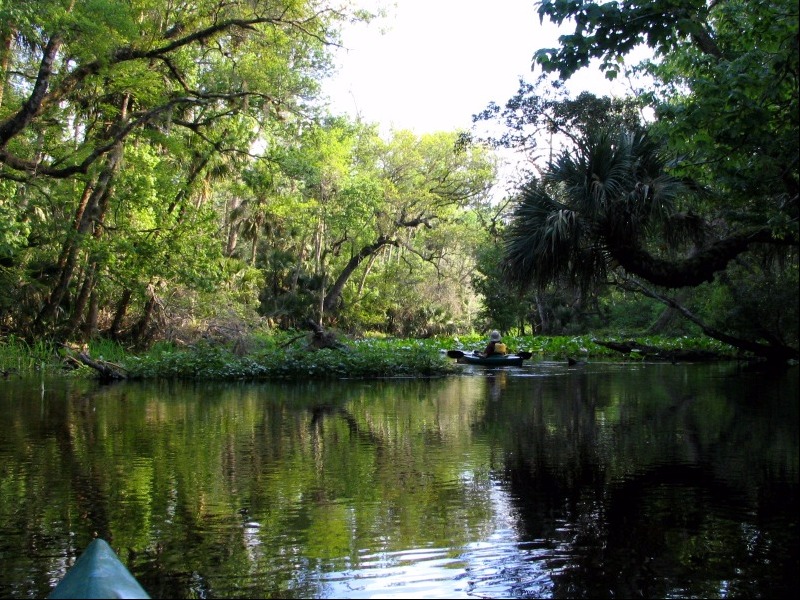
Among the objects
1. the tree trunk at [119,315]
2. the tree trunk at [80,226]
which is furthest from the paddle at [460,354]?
the tree trunk at [80,226]

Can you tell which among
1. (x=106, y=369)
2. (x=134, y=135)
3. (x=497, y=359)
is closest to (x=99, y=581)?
(x=106, y=369)

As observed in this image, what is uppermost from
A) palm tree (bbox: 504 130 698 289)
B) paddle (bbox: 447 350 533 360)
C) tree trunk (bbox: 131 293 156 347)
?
palm tree (bbox: 504 130 698 289)

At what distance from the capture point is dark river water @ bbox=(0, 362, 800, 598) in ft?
15.3

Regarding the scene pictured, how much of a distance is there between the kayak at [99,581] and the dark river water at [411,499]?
→ 4.44 ft

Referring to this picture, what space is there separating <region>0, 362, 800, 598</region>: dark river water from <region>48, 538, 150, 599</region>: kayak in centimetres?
135

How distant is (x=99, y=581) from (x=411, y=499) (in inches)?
157

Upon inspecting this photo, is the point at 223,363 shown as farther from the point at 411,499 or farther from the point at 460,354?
the point at 411,499

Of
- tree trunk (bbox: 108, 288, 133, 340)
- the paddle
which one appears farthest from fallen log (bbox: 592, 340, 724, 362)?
tree trunk (bbox: 108, 288, 133, 340)

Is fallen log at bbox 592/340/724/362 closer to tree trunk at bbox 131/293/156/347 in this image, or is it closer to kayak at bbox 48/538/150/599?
tree trunk at bbox 131/293/156/347

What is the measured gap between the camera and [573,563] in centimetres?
489

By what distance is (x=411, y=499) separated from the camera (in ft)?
21.5

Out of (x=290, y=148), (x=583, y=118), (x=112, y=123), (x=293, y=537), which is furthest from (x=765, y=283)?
(x=293, y=537)

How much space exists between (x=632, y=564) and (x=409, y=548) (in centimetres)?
140

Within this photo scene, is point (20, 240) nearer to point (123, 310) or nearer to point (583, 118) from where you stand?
point (123, 310)
